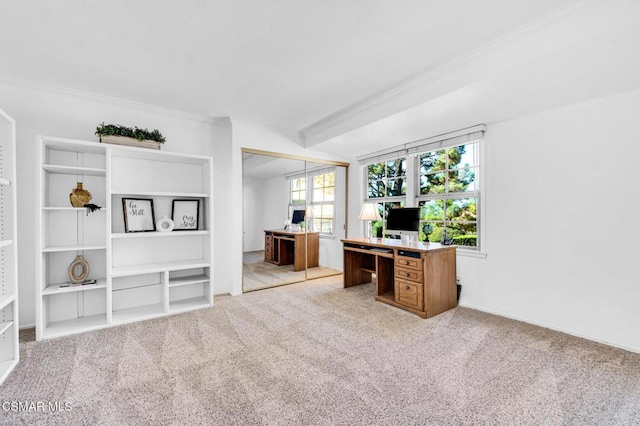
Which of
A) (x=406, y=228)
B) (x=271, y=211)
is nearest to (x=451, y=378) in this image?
(x=406, y=228)

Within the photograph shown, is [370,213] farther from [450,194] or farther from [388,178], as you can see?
[450,194]

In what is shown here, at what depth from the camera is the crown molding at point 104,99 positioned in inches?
114

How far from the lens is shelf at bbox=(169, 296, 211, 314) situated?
338cm

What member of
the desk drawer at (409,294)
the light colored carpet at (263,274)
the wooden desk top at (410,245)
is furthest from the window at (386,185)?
the light colored carpet at (263,274)

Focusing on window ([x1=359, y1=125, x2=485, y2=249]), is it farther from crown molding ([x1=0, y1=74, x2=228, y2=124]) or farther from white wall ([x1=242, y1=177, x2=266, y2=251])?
crown molding ([x1=0, y1=74, x2=228, y2=124])

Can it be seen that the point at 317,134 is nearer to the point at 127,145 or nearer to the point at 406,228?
the point at 406,228

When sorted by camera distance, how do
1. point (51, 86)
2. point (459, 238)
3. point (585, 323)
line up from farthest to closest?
1. point (459, 238)
2. point (51, 86)
3. point (585, 323)

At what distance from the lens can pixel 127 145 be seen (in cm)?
311

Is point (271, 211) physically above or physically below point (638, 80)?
below

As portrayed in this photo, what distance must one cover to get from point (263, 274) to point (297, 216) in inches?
42.1

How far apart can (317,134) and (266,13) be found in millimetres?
2540

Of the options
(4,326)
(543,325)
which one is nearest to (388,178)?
(543,325)
